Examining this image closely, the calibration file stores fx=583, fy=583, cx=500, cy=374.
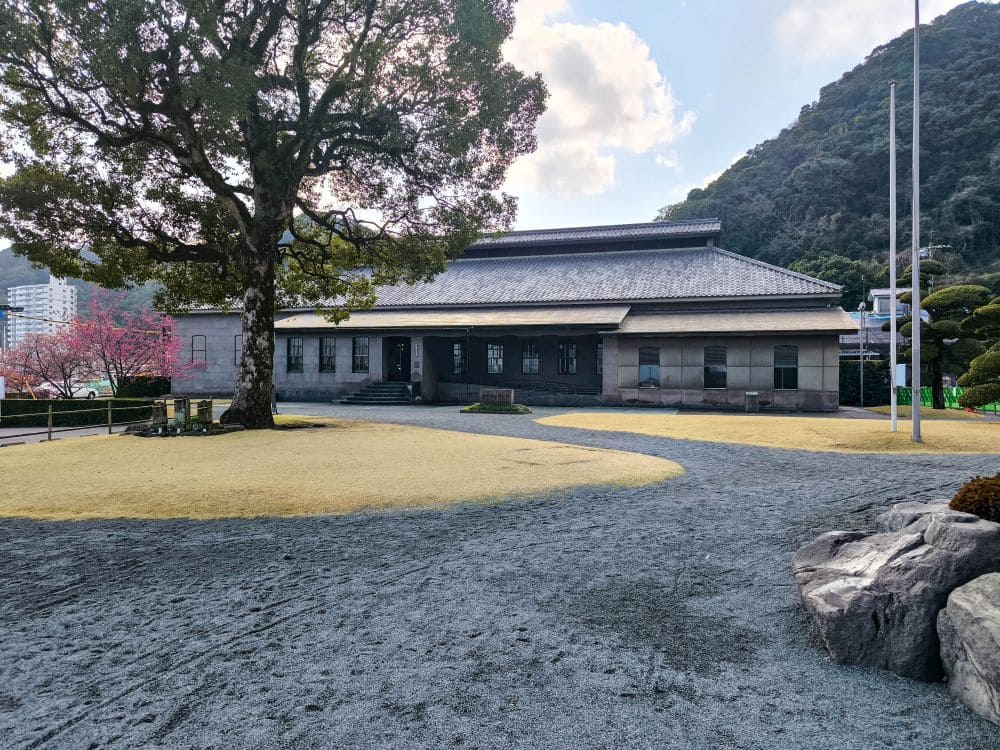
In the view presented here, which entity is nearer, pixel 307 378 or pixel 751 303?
pixel 751 303

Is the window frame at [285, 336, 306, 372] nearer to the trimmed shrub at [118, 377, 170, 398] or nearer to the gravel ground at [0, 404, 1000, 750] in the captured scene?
the trimmed shrub at [118, 377, 170, 398]

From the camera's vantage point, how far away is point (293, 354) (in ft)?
99.3

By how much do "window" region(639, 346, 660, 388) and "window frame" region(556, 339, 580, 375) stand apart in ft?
12.8

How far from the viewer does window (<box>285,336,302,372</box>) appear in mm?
30133

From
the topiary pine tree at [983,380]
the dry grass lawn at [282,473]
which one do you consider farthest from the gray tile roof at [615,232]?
the dry grass lawn at [282,473]

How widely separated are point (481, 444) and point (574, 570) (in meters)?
7.93

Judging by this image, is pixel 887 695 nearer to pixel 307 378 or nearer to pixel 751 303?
pixel 751 303

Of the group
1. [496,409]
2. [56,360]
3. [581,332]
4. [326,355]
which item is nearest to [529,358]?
[581,332]

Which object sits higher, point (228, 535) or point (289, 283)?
point (289, 283)

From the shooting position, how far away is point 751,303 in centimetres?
2616

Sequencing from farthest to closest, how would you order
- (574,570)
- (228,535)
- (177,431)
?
1. (177,431)
2. (228,535)
3. (574,570)

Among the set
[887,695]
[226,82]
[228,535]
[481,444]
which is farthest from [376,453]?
[887,695]

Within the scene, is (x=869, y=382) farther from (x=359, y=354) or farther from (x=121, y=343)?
(x=121, y=343)

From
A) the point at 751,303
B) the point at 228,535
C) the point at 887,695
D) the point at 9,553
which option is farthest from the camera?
the point at 751,303
